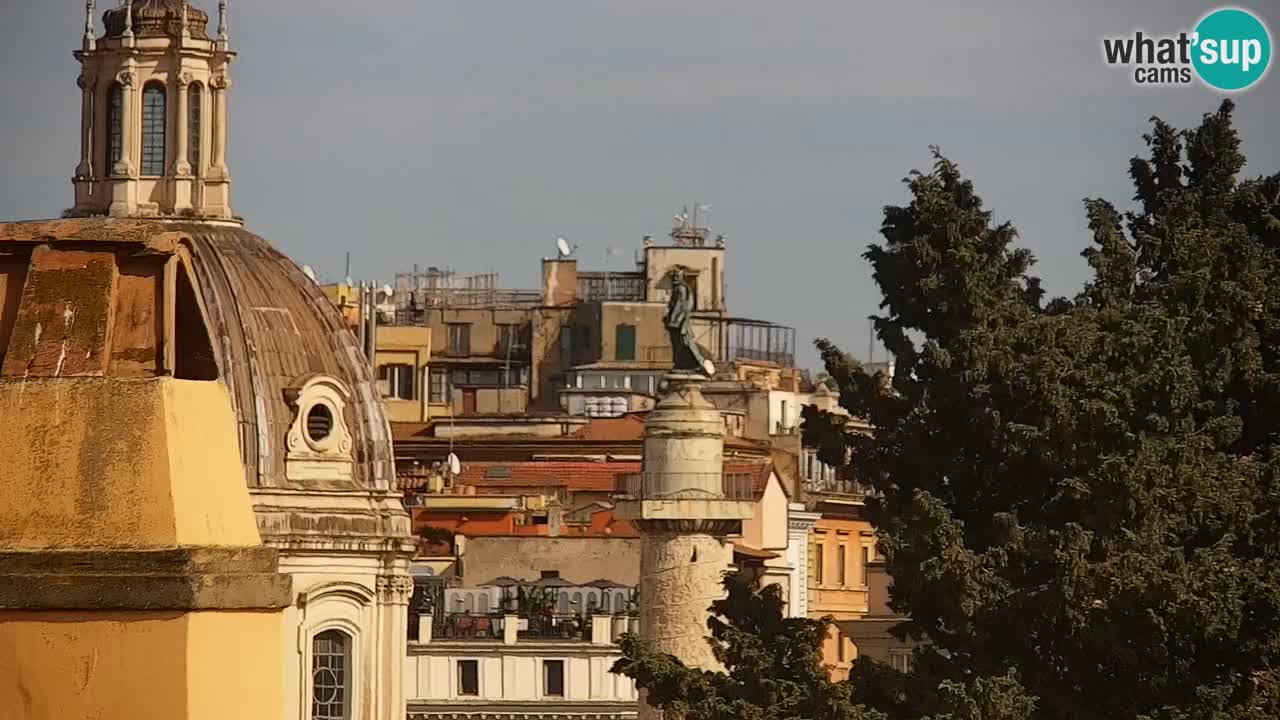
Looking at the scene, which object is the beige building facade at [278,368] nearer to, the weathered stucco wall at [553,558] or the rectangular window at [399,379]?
the weathered stucco wall at [553,558]

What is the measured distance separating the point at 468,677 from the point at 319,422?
1017cm

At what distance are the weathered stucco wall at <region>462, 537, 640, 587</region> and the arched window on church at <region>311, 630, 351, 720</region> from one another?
37.0ft

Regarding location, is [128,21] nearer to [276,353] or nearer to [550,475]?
[276,353]

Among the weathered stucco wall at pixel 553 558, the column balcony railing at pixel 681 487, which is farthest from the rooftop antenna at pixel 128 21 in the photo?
the weathered stucco wall at pixel 553 558

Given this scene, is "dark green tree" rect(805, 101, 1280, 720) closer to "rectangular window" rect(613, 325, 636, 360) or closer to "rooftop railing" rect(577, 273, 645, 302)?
"rectangular window" rect(613, 325, 636, 360)

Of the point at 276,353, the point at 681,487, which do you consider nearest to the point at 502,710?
the point at 681,487

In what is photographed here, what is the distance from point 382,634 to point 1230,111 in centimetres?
2288

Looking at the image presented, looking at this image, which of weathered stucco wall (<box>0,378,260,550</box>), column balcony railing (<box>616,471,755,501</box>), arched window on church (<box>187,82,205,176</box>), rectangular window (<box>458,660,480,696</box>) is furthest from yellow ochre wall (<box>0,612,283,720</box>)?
rectangular window (<box>458,660,480,696</box>)

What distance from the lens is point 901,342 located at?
3875 cm

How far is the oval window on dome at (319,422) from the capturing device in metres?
56.5

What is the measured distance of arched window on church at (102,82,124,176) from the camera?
60.3 m

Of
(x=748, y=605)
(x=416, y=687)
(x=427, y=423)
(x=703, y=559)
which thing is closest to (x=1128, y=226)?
(x=748, y=605)

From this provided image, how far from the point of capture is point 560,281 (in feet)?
320

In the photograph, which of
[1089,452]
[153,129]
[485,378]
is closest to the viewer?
[1089,452]
